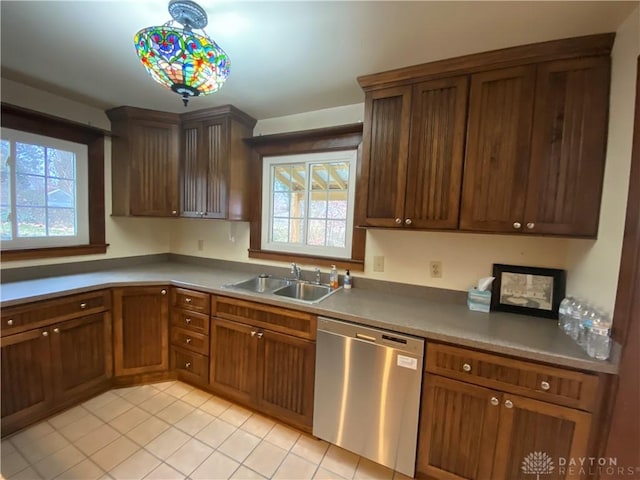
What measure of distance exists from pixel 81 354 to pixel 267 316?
4.58 feet

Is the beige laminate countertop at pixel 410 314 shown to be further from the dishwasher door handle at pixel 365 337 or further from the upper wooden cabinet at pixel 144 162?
the upper wooden cabinet at pixel 144 162

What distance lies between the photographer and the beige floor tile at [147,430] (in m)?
1.70

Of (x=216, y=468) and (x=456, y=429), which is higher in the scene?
(x=456, y=429)

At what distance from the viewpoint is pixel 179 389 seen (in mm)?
2209

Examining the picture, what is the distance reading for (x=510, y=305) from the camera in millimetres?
1679

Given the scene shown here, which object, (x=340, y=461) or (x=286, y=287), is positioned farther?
(x=286, y=287)

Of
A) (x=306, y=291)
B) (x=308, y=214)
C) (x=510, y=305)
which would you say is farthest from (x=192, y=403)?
(x=510, y=305)

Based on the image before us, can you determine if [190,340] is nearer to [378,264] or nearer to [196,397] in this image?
[196,397]

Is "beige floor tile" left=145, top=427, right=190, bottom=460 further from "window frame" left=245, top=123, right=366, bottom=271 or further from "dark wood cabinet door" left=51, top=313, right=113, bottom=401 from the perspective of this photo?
"window frame" left=245, top=123, right=366, bottom=271

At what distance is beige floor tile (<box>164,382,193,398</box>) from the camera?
7.04 feet

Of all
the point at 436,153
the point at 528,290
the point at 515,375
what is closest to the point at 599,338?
the point at 515,375

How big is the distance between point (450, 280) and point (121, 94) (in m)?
2.83

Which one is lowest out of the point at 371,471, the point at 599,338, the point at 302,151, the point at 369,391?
the point at 371,471

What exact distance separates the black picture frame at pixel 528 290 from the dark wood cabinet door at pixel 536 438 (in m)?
0.59
